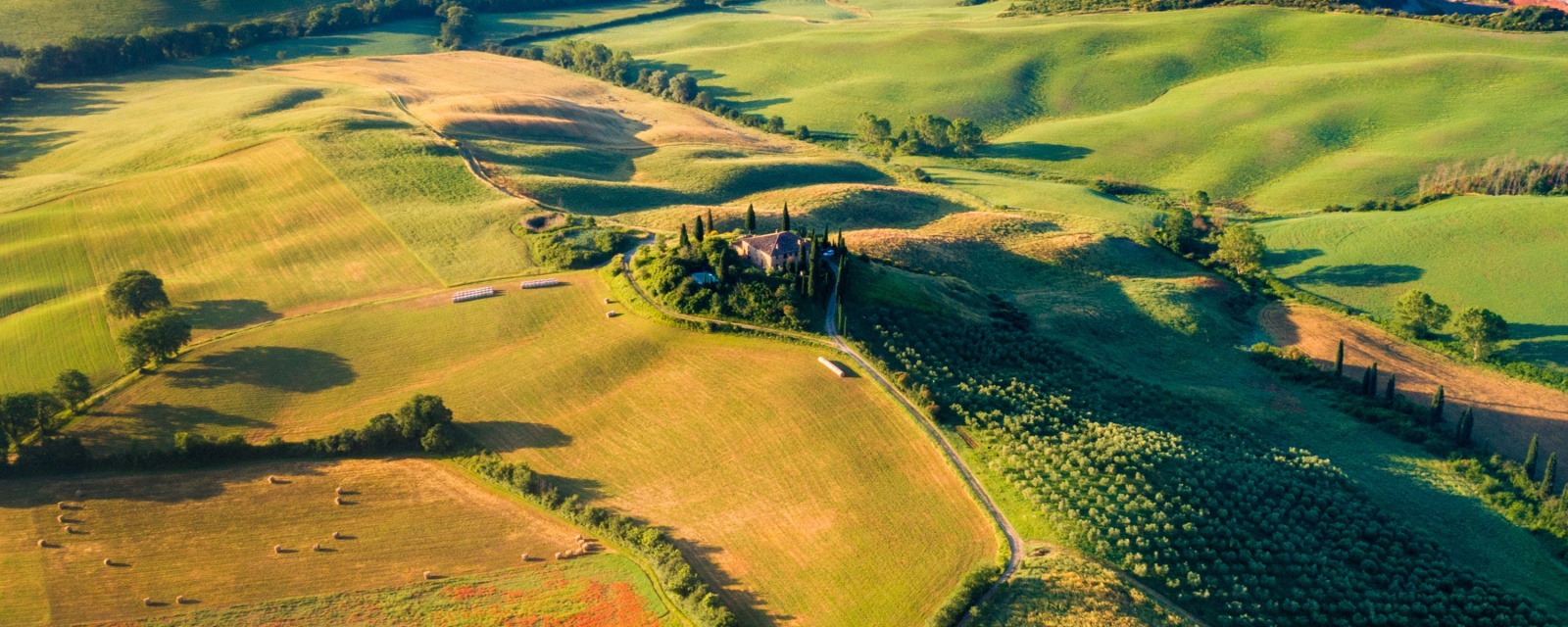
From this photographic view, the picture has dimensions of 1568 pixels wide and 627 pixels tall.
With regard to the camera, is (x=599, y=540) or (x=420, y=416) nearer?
(x=599, y=540)

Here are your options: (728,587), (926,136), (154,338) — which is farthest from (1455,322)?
(154,338)

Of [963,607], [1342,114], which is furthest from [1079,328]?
[1342,114]

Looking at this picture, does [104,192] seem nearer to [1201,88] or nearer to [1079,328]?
[1079,328]

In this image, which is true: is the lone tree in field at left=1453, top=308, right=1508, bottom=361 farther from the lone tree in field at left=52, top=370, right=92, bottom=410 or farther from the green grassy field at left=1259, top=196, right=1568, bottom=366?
the lone tree in field at left=52, top=370, right=92, bottom=410

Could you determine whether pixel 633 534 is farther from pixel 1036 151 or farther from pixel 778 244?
pixel 1036 151

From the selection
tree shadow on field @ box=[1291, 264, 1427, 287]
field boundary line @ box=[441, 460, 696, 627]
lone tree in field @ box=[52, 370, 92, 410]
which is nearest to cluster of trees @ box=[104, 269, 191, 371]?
lone tree in field @ box=[52, 370, 92, 410]

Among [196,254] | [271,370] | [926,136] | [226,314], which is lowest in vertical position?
[271,370]

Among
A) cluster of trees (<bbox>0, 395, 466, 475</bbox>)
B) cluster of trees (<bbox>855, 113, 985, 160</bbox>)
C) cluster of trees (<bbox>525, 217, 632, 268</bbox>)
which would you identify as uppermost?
cluster of trees (<bbox>855, 113, 985, 160</bbox>)
